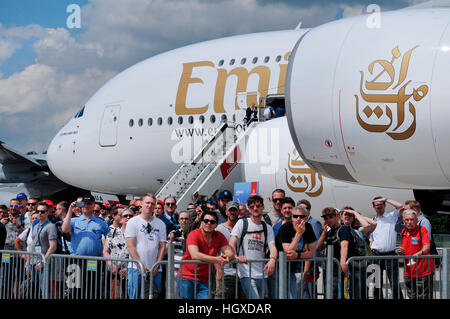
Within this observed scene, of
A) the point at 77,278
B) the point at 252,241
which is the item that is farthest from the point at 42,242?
the point at 252,241

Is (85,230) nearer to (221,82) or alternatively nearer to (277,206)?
(277,206)

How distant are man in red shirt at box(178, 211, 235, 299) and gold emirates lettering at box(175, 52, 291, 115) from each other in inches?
393

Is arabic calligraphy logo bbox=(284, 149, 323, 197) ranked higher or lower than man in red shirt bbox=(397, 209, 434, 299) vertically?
higher

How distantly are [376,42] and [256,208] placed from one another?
3.01 m

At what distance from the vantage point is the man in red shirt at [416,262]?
29.3ft

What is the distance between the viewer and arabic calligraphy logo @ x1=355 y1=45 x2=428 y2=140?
907 centimetres

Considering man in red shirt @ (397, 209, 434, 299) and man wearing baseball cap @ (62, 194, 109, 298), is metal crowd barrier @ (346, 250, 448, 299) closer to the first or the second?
man in red shirt @ (397, 209, 434, 299)

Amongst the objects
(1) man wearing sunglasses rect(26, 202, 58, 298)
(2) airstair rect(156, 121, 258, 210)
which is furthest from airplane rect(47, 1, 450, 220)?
(1) man wearing sunglasses rect(26, 202, 58, 298)

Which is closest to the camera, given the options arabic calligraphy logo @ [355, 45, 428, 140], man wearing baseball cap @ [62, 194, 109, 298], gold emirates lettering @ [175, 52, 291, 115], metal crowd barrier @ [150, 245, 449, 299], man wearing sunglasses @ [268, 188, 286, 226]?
metal crowd barrier @ [150, 245, 449, 299]

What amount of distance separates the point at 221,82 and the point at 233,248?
36.7ft

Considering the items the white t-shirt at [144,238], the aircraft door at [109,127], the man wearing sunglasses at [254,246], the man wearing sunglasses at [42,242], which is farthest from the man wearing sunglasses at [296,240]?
the aircraft door at [109,127]

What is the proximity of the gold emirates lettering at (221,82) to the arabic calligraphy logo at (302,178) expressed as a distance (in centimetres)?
306
